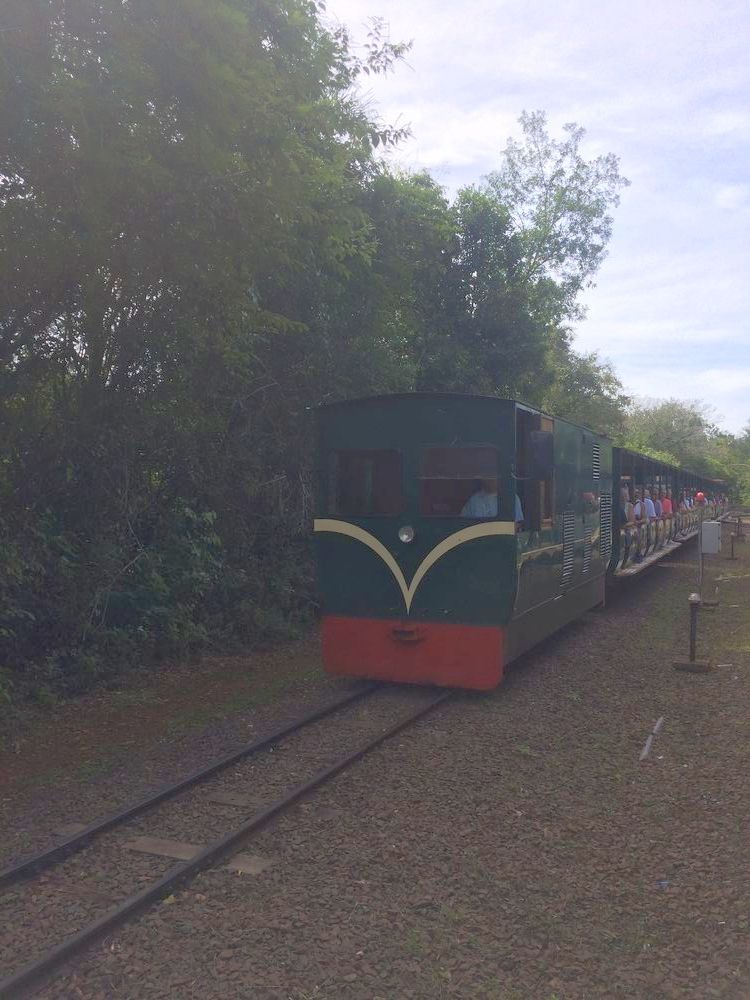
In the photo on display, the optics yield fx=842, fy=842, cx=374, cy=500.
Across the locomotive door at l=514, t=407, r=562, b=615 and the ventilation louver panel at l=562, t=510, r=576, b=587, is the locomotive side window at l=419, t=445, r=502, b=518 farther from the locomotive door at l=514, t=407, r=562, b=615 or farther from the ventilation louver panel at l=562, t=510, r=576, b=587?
the ventilation louver panel at l=562, t=510, r=576, b=587

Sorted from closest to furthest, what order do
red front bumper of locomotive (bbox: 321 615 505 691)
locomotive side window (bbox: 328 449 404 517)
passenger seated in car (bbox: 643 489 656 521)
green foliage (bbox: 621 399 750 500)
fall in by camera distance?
red front bumper of locomotive (bbox: 321 615 505 691), locomotive side window (bbox: 328 449 404 517), passenger seated in car (bbox: 643 489 656 521), green foliage (bbox: 621 399 750 500)

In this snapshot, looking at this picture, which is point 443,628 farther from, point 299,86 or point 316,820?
point 299,86

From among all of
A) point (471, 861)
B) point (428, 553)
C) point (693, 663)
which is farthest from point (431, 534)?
point (471, 861)

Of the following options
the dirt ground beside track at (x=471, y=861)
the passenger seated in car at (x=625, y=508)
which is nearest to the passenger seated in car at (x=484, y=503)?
the dirt ground beside track at (x=471, y=861)

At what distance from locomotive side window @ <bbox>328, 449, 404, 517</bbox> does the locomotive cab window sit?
1.18 metres

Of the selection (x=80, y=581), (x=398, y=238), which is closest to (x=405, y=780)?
(x=80, y=581)

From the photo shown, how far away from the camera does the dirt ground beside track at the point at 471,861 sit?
352 cm

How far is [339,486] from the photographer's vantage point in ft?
28.1

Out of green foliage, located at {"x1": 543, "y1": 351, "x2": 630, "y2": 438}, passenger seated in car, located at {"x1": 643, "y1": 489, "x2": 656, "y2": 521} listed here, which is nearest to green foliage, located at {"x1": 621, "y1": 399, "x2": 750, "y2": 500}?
green foliage, located at {"x1": 543, "y1": 351, "x2": 630, "y2": 438}

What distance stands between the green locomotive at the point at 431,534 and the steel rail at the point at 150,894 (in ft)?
6.67

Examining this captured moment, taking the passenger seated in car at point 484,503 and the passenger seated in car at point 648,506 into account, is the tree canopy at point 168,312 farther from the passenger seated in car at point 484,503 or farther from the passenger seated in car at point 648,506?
the passenger seated in car at point 648,506

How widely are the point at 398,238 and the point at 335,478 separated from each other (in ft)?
27.7

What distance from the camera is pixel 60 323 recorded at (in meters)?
8.19

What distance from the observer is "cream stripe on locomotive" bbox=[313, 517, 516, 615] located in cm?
782
